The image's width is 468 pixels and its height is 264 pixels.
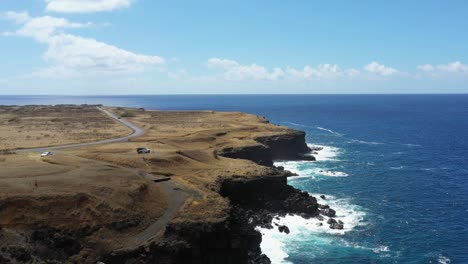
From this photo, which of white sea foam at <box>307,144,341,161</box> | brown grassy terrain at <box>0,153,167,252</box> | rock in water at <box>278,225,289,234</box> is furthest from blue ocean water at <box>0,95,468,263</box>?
brown grassy terrain at <box>0,153,167,252</box>

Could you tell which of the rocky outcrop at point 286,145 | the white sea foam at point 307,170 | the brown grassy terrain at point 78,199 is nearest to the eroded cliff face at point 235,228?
the brown grassy terrain at point 78,199

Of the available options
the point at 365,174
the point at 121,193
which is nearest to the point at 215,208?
the point at 121,193

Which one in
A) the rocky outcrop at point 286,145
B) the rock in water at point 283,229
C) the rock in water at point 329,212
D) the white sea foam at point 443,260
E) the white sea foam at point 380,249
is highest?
the rocky outcrop at point 286,145

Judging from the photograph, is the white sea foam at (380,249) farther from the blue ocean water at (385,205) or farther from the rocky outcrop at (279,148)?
the rocky outcrop at (279,148)

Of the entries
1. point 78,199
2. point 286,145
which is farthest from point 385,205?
point 78,199

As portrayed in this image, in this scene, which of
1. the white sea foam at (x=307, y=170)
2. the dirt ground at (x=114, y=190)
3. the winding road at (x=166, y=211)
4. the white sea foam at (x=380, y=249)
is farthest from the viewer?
the white sea foam at (x=307, y=170)

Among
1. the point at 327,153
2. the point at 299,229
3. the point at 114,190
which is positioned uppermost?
the point at 114,190

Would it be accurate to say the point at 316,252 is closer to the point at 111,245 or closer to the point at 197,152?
the point at 111,245

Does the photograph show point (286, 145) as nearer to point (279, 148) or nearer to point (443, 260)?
point (279, 148)
